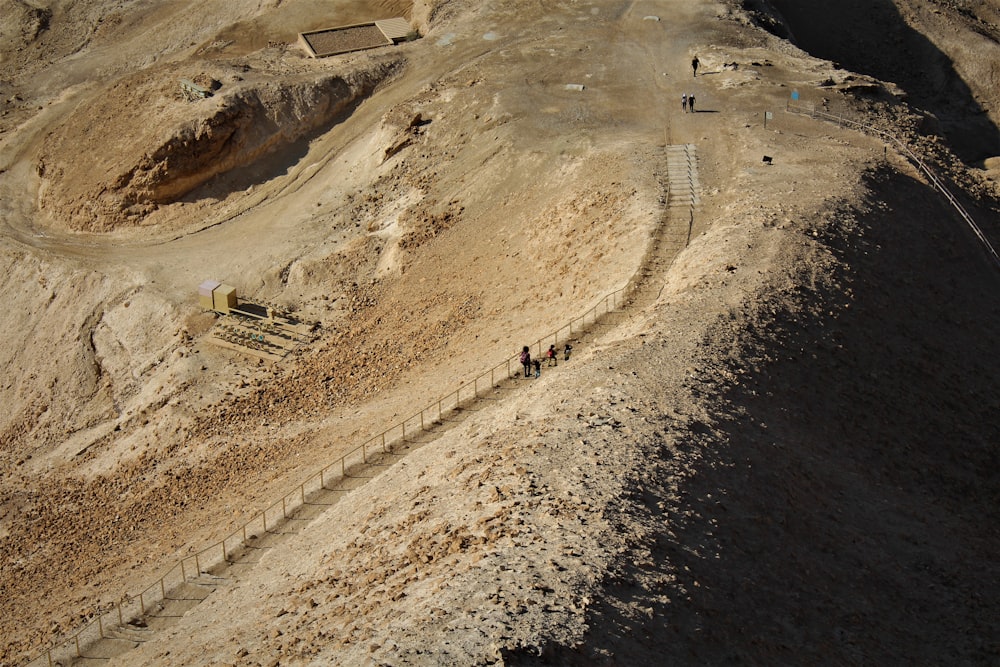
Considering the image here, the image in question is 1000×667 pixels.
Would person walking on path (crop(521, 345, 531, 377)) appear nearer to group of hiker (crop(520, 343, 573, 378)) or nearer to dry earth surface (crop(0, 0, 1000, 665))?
group of hiker (crop(520, 343, 573, 378))

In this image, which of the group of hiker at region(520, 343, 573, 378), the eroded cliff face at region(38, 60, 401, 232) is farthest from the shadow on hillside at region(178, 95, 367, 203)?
the group of hiker at region(520, 343, 573, 378)

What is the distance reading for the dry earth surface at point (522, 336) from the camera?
21.3 m

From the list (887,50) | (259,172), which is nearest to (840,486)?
(259,172)

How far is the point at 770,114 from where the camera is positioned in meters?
42.3

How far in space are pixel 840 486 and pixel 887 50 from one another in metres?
44.3

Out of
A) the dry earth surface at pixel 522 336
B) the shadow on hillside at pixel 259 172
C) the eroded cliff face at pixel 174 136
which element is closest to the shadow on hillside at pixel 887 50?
the dry earth surface at pixel 522 336

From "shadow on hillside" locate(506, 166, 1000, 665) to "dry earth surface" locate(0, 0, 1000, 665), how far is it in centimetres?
10

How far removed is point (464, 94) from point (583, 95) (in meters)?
5.48

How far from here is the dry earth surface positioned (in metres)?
21.3

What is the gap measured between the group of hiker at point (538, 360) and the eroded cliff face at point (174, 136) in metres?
24.1

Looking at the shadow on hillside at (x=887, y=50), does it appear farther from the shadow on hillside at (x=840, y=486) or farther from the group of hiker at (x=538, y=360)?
the group of hiker at (x=538, y=360)

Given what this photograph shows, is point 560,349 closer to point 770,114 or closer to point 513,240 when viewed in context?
point 513,240

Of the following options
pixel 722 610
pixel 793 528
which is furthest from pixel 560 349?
pixel 722 610

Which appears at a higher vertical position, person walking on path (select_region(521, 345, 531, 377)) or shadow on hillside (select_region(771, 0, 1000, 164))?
shadow on hillside (select_region(771, 0, 1000, 164))
